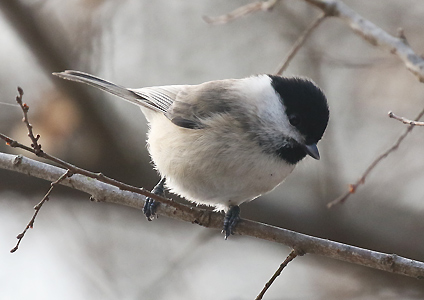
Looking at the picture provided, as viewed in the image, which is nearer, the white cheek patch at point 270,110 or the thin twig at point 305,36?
the thin twig at point 305,36

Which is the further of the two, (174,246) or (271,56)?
(271,56)

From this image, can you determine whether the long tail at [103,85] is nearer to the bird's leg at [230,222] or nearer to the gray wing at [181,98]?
the gray wing at [181,98]

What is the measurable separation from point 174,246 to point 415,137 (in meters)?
2.58

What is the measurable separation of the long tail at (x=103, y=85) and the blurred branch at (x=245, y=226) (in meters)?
0.56

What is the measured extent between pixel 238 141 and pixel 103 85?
2.86 ft

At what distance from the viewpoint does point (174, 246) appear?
4.95m

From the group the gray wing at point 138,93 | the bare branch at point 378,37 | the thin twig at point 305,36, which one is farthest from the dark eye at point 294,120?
the gray wing at point 138,93

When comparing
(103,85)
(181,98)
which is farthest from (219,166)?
(103,85)

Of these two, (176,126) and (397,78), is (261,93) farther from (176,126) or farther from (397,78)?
(397,78)

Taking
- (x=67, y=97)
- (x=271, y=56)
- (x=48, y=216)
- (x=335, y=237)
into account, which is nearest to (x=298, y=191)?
(x=335, y=237)

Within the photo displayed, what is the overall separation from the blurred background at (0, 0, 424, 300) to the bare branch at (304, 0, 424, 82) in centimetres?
177

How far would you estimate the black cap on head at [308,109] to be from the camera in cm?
248

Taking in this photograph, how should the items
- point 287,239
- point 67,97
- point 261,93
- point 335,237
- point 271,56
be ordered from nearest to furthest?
point 287,239 → point 261,93 → point 335,237 → point 67,97 → point 271,56

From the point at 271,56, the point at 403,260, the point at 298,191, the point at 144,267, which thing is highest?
the point at 403,260
